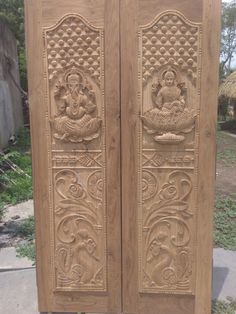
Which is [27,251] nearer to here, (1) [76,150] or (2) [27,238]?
(2) [27,238]

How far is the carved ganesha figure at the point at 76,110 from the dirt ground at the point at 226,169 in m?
3.64

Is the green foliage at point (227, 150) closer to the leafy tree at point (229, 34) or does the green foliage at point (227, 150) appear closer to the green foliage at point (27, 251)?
the green foliage at point (27, 251)

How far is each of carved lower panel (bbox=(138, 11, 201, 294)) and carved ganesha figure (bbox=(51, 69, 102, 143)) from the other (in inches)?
11.5

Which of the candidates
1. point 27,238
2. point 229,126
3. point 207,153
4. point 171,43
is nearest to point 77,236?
point 207,153

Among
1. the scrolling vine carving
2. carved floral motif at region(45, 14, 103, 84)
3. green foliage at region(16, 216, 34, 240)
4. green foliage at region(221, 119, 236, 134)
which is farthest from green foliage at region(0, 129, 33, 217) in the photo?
green foliage at region(221, 119, 236, 134)

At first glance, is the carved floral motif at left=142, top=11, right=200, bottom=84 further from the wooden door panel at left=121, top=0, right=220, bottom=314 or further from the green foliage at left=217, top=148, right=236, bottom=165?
the green foliage at left=217, top=148, right=236, bottom=165

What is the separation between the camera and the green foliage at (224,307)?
8.25 ft

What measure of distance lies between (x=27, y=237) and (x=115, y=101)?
2319 millimetres

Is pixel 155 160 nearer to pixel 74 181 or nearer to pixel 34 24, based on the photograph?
pixel 74 181

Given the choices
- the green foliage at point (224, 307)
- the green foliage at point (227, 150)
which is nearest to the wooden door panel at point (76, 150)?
the green foliage at point (224, 307)

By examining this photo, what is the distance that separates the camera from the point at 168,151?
7.33 feet

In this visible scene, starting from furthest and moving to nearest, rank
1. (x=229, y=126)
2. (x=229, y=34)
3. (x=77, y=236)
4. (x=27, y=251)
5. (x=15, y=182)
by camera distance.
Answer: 1. (x=229, y=34)
2. (x=229, y=126)
3. (x=15, y=182)
4. (x=27, y=251)
5. (x=77, y=236)

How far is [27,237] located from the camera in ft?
13.0

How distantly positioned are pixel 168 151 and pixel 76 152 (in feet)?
1.81
